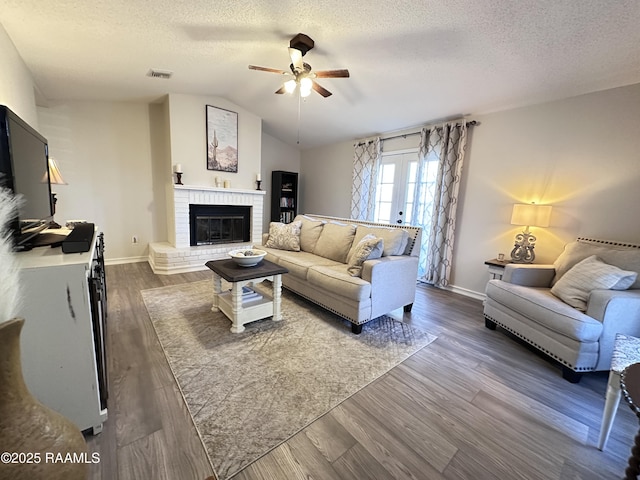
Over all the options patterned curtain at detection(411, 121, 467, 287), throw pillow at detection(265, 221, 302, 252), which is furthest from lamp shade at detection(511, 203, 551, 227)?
throw pillow at detection(265, 221, 302, 252)

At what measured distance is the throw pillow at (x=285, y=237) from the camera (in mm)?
3566

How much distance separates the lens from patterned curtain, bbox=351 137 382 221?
4715 mm

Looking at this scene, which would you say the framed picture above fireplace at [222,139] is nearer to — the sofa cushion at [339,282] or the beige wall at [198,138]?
the beige wall at [198,138]

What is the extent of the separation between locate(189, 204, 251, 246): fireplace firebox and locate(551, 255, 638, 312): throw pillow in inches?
178

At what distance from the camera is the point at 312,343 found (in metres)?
2.24

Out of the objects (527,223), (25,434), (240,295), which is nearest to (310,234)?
(240,295)

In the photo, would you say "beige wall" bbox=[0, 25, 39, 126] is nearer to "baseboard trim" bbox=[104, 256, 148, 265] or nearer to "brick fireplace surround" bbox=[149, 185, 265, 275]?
"brick fireplace surround" bbox=[149, 185, 265, 275]

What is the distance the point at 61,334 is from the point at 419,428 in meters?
1.85

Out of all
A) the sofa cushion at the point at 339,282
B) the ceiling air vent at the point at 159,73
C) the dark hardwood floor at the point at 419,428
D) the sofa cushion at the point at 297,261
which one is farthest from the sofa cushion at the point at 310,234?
the ceiling air vent at the point at 159,73

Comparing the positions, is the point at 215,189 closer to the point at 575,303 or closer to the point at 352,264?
the point at 352,264

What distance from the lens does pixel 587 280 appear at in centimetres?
208

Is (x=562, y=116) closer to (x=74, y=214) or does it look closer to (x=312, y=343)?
(x=312, y=343)

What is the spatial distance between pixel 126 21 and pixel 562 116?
435 cm

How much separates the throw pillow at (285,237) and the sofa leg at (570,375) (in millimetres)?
2800
